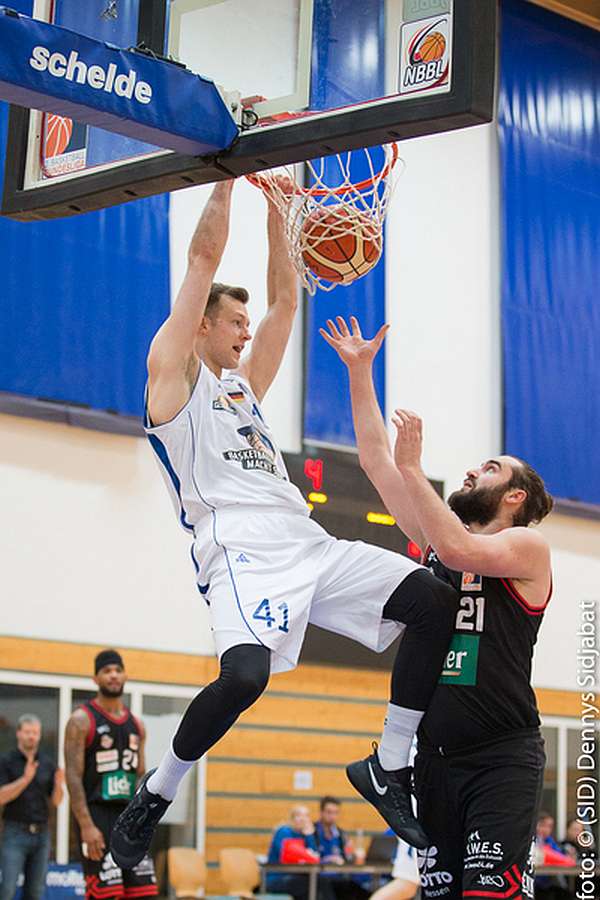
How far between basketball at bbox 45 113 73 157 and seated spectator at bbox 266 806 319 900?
866cm

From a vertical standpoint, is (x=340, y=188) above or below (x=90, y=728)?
above

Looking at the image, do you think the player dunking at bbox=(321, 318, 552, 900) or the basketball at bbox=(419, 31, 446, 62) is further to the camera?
the player dunking at bbox=(321, 318, 552, 900)

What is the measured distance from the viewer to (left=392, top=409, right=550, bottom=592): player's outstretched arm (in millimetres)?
5359

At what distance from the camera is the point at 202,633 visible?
1404 centimetres

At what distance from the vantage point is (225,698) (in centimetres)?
508

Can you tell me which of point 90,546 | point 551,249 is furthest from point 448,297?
point 90,546

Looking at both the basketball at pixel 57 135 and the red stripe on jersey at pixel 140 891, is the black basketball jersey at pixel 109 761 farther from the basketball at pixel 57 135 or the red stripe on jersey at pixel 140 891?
the basketball at pixel 57 135

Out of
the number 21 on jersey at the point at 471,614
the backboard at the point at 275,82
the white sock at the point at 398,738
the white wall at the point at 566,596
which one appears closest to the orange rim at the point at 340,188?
the backboard at the point at 275,82

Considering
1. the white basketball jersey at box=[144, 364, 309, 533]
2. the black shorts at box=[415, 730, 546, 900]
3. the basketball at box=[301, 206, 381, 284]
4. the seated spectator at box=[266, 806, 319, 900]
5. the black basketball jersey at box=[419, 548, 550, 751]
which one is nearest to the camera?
the black shorts at box=[415, 730, 546, 900]

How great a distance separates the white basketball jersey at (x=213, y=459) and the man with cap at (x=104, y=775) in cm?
430

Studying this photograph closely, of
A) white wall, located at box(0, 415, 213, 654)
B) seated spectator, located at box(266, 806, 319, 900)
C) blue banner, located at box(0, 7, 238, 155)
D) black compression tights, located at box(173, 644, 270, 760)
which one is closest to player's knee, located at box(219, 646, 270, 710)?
black compression tights, located at box(173, 644, 270, 760)

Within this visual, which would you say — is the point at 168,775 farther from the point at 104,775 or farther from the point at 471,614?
the point at 104,775

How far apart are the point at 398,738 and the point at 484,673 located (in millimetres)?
414

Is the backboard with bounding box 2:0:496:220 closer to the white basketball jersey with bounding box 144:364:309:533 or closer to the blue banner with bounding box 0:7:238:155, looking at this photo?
the blue banner with bounding box 0:7:238:155
